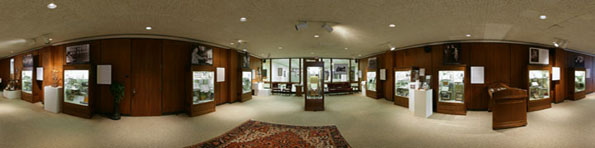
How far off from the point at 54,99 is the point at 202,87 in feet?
15.4

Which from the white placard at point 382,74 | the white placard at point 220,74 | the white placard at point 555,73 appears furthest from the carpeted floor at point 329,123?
the white placard at point 382,74

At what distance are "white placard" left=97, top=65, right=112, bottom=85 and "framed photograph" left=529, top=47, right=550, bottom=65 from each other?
1336 cm

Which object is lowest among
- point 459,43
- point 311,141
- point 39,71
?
point 311,141

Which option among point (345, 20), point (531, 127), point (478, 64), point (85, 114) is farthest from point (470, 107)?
point (85, 114)

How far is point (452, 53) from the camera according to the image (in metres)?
6.61

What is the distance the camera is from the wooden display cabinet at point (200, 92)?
604cm

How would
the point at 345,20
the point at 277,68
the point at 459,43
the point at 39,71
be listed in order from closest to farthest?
the point at 345,20 → the point at 459,43 → the point at 39,71 → the point at 277,68

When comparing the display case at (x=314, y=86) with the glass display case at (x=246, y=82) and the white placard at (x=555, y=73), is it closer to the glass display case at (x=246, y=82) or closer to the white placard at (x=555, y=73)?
the glass display case at (x=246, y=82)

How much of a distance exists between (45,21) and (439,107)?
33.9 feet

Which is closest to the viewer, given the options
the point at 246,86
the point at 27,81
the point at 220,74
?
the point at 220,74

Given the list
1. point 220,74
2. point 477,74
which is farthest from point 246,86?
point 477,74

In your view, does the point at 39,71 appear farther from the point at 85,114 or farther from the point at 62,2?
the point at 62,2

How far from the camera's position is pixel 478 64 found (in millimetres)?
6637

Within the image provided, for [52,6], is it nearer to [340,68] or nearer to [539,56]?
[340,68]
